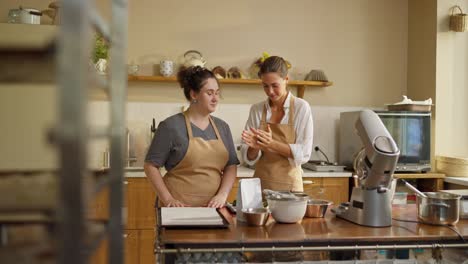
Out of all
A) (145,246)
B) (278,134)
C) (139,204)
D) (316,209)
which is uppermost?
(278,134)

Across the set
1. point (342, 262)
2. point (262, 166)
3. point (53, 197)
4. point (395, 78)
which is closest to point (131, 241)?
point (262, 166)

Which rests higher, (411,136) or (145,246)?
(411,136)

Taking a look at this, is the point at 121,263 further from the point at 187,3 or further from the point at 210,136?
the point at 187,3

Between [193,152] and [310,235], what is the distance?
3.01ft

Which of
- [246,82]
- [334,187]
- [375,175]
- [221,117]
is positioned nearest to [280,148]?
[375,175]

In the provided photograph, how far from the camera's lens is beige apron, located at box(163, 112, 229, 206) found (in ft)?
8.36

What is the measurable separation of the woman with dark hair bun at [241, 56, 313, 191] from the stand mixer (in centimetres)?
62

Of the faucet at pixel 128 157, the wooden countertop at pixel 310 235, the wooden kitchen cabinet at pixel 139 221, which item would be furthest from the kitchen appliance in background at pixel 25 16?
the wooden countertop at pixel 310 235

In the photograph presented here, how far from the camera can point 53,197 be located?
66 cm

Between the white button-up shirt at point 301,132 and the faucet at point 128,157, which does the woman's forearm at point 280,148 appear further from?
the faucet at point 128,157

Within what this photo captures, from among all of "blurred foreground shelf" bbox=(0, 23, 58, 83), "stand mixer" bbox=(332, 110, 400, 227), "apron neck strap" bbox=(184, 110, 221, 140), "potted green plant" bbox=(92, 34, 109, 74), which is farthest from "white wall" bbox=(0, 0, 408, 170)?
"blurred foreground shelf" bbox=(0, 23, 58, 83)

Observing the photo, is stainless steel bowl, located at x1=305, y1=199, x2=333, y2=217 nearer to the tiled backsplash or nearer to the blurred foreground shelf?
the blurred foreground shelf

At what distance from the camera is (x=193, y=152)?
255 cm

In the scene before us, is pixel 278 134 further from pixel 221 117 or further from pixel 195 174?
pixel 221 117
